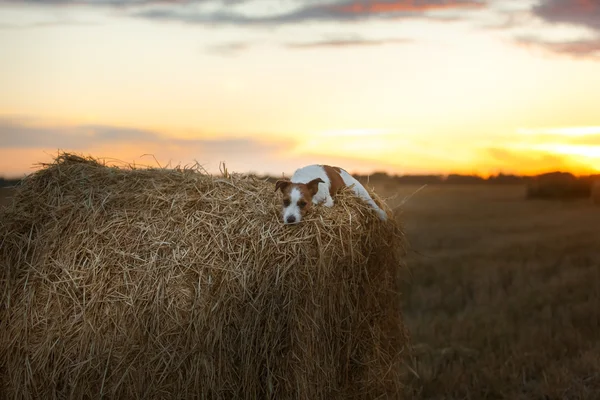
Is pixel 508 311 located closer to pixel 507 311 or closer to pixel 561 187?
pixel 507 311

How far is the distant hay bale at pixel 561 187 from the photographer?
14406 millimetres

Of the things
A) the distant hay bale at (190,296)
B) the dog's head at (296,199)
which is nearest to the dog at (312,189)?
the dog's head at (296,199)

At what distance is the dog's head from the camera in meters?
4.94

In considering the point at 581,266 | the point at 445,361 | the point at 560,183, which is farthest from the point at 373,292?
the point at 560,183

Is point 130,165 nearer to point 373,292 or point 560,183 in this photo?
point 373,292

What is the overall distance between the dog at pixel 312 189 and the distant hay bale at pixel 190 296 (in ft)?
0.34

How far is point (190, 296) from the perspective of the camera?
4824 mm

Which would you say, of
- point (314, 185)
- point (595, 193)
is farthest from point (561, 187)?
point (314, 185)

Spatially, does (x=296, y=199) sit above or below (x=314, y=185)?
below

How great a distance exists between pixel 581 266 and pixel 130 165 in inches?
337

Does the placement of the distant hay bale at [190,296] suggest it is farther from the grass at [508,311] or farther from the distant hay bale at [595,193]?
the distant hay bale at [595,193]

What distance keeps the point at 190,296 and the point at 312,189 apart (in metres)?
1.25

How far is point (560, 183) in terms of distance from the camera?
14414 mm

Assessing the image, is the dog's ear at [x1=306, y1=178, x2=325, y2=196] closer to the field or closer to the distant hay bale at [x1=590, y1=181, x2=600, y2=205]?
the field
